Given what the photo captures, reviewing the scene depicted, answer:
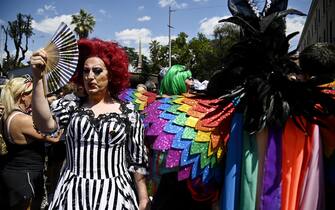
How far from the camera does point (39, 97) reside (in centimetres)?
209

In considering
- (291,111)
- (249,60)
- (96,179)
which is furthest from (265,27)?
(96,179)

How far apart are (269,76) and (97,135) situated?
97 cm

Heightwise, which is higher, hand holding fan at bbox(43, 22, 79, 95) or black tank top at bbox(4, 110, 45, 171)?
hand holding fan at bbox(43, 22, 79, 95)

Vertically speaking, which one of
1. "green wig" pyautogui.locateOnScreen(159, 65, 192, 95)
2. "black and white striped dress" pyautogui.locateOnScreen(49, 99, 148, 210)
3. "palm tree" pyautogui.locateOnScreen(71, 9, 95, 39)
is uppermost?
"palm tree" pyautogui.locateOnScreen(71, 9, 95, 39)

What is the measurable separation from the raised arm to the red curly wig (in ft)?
1.13

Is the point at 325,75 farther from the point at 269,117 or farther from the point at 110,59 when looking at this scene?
the point at 110,59

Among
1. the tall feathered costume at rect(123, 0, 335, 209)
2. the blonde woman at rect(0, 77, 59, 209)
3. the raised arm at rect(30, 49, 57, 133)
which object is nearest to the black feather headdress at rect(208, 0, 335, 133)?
the tall feathered costume at rect(123, 0, 335, 209)

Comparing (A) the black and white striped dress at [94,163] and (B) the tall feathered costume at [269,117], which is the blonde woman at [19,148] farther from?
(B) the tall feathered costume at [269,117]

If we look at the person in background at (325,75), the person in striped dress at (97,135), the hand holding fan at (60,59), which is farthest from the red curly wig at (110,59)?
the person in background at (325,75)

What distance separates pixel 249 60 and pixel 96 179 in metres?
1.03

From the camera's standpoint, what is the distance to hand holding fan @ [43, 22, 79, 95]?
2.12 meters

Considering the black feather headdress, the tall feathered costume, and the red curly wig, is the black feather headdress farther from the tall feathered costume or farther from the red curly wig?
the red curly wig

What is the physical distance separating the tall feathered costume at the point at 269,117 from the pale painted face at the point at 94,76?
666 millimetres

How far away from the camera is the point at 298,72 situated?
1929 mm
